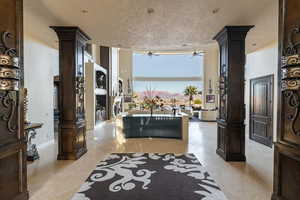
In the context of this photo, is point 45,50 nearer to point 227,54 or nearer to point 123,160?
point 123,160

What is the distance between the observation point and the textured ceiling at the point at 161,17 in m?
3.05

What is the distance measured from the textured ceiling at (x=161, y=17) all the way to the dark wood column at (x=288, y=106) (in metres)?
1.07

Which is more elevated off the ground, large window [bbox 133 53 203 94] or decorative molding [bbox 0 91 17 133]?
large window [bbox 133 53 203 94]

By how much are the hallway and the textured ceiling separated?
3.01 meters

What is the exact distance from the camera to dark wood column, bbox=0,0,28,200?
7.16 feet

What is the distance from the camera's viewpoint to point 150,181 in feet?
10.4

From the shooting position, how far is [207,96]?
44.9 ft

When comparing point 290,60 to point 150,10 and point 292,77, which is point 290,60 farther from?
point 150,10

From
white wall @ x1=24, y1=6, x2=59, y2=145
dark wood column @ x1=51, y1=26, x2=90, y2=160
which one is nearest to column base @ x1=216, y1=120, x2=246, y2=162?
dark wood column @ x1=51, y1=26, x2=90, y2=160

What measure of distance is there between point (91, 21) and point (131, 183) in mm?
3229

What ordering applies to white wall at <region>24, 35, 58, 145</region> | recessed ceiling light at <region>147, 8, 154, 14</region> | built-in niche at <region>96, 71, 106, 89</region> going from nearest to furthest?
recessed ceiling light at <region>147, 8, 154, 14</region>
white wall at <region>24, 35, 58, 145</region>
built-in niche at <region>96, 71, 106, 89</region>

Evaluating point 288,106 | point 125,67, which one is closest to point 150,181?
point 288,106

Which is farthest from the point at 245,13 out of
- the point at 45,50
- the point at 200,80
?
the point at 200,80

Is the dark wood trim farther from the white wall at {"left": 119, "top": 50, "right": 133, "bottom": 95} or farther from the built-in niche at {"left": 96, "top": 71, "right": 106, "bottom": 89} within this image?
the white wall at {"left": 119, "top": 50, "right": 133, "bottom": 95}
